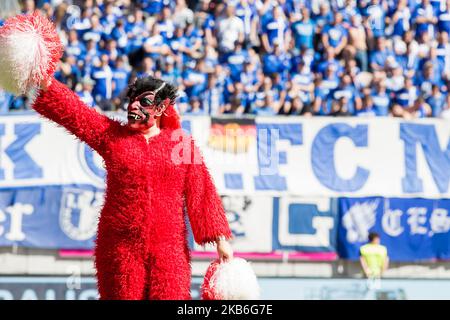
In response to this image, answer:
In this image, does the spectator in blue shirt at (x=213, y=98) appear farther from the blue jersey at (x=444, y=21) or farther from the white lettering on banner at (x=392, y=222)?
the blue jersey at (x=444, y=21)

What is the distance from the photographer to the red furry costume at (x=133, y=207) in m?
5.64

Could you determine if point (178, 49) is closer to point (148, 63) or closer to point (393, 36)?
point (148, 63)

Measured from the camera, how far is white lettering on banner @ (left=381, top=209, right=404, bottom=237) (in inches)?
513

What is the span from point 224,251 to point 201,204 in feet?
0.93

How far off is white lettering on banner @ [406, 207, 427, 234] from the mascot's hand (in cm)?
752

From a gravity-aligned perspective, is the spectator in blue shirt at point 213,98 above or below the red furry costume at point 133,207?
above

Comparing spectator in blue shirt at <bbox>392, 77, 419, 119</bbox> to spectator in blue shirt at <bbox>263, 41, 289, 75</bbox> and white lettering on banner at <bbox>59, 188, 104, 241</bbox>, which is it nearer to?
spectator in blue shirt at <bbox>263, 41, 289, 75</bbox>

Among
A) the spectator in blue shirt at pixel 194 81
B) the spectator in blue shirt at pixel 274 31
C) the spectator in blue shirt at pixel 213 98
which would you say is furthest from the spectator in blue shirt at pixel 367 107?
the spectator in blue shirt at pixel 194 81

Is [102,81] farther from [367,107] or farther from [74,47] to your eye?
[367,107]

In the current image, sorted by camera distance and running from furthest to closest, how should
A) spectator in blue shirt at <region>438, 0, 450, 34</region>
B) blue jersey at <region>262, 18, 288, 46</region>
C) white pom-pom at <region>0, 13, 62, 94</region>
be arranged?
spectator in blue shirt at <region>438, 0, 450, 34</region>, blue jersey at <region>262, 18, 288, 46</region>, white pom-pom at <region>0, 13, 62, 94</region>

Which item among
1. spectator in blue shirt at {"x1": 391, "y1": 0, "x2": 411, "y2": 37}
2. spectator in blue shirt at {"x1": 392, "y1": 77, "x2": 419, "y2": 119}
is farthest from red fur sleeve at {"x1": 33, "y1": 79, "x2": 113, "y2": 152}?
spectator in blue shirt at {"x1": 391, "y1": 0, "x2": 411, "y2": 37}

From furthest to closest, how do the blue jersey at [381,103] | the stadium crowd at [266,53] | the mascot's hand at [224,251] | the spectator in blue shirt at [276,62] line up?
the spectator in blue shirt at [276,62]
the blue jersey at [381,103]
the stadium crowd at [266,53]
the mascot's hand at [224,251]

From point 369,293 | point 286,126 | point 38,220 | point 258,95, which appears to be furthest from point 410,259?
point 38,220

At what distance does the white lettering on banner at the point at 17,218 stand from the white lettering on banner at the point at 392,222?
4.20 metres
